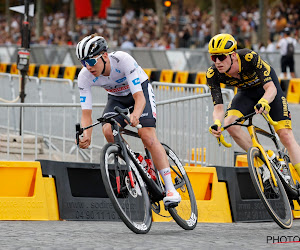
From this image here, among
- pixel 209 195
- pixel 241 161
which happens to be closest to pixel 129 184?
pixel 209 195

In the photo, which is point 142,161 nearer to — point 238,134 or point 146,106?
point 146,106

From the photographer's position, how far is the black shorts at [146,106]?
824 centimetres

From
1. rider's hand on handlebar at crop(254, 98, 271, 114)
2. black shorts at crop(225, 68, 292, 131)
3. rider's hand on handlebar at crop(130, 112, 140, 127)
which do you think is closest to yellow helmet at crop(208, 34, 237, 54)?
rider's hand on handlebar at crop(254, 98, 271, 114)

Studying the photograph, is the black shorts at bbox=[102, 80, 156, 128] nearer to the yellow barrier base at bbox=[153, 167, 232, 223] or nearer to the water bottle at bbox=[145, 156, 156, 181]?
the water bottle at bbox=[145, 156, 156, 181]

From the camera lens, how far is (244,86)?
9062mm

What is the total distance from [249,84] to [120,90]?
4.90 ft

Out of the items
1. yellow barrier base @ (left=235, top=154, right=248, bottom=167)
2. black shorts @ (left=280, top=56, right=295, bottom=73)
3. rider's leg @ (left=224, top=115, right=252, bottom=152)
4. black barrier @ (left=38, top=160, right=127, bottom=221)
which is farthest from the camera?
black shorts @ (left=280, top=56, right=295, bottom=73)

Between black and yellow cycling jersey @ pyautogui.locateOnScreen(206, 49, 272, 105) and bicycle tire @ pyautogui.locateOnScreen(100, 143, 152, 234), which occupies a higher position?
black and yellow cycling jersey @ pyautogui.locateOnScreen(206, 49, 272, 105)

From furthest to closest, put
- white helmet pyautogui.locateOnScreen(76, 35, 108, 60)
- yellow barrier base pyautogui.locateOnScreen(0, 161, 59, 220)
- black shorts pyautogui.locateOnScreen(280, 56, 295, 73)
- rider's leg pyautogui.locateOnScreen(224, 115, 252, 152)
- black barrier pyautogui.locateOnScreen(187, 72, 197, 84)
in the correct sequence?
black barrier pyautogui.locateOnScreen(187, 72, 197, 84) < black shorts pyautogui.locateOnScreen(280, 56, 295, 73) < yellow barrier base pyautogui.locateOnScreen(0, 161, 59, 220) < rider's leg pyautogui.locateOnScreen(224, 115, 252, 152) < white helmet pyautogui.locateOnScreen(76, 35, 108, 60)

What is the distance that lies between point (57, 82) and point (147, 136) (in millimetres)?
9098

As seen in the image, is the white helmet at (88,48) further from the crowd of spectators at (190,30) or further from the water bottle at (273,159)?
the crowd of spectators at (190,30)

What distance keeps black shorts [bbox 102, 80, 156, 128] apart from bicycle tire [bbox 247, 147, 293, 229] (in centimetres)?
103

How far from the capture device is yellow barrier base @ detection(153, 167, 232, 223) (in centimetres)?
970

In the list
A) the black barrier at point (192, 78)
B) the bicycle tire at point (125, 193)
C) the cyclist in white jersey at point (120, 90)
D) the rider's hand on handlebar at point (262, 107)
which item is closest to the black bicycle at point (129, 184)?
the bicycle tire at point (125, 193)
